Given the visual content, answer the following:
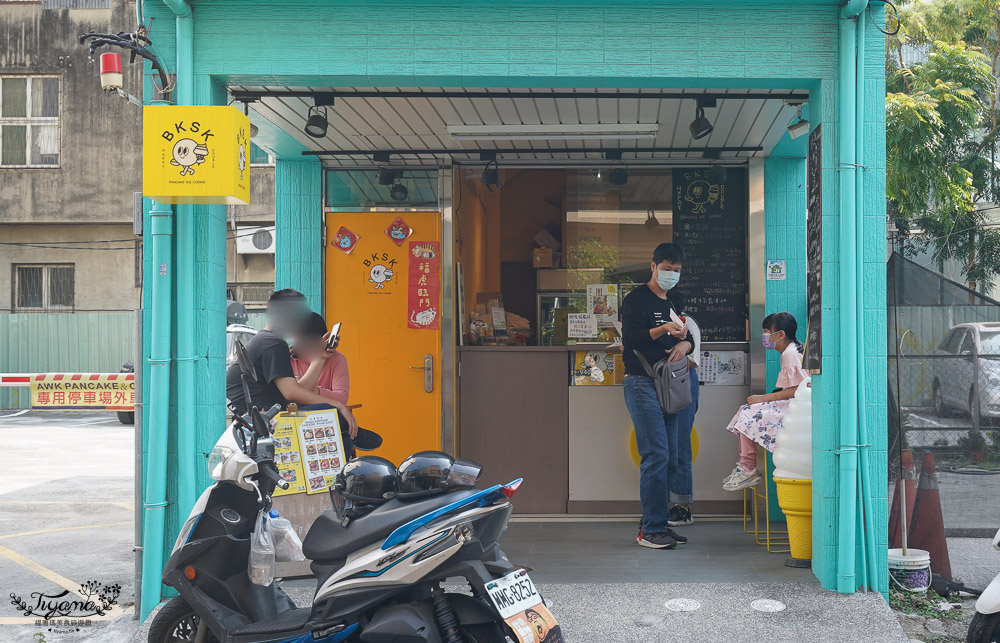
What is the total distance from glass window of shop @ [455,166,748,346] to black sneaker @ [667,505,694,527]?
1.44 meters

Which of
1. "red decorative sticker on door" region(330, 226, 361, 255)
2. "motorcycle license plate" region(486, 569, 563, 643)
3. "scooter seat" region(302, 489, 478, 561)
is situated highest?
"red decorative sticker on door" region(330, 226, 361, 255)

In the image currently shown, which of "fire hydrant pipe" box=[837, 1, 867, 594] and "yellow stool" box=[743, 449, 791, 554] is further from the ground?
"fire hydrant pipe" box=[837, 1, 867, 594]

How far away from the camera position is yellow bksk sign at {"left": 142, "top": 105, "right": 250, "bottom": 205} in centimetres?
467

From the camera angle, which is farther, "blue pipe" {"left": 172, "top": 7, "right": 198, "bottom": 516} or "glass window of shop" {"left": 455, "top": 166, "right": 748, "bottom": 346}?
"glass window of shop" {"left": 455, "top": 166, "right": 748, "bottom": 346}

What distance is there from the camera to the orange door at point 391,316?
738 cm

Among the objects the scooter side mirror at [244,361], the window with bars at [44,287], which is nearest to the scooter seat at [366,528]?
the scooter side mirror at [244,361]

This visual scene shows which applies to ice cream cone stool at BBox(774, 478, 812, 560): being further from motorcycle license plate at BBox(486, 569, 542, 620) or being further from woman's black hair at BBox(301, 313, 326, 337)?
woman's black hair at BBox(301, 313, 326, 337)

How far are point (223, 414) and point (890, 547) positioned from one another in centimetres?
398

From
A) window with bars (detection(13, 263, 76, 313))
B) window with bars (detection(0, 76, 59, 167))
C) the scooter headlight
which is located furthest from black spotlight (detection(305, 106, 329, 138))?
window with bars (detection(0, 76, 59, 167))

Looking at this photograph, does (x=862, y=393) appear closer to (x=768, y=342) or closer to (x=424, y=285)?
(x=768, y=342)

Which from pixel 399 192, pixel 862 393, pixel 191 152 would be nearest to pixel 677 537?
pixel 862 393

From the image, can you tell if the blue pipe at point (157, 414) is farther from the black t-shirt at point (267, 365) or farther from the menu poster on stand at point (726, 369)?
the menu poster on stand at point (726, 369)

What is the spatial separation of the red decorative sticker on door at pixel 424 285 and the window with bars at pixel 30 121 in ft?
53.4

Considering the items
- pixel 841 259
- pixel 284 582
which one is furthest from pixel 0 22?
pixel 841 259
